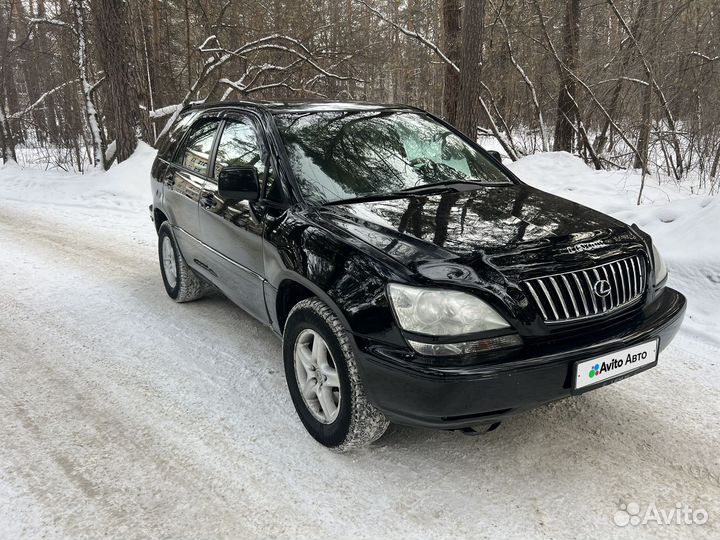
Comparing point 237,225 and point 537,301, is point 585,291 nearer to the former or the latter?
point 537,301

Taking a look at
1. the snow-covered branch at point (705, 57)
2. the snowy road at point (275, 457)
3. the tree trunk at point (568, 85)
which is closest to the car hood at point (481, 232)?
the snowy road at point (275, 457)

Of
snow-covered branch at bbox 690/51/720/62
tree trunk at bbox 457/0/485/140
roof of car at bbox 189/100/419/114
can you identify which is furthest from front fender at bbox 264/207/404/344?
snow-covered branch at bbox 690/51/720/62

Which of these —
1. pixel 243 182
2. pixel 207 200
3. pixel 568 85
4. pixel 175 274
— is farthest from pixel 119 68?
pixel 243 182

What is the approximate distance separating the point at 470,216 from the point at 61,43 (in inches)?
613

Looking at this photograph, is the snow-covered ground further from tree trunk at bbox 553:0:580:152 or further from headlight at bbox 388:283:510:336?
tree trunk at bbox 553:0:580:152

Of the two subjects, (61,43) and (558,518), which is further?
(61,43)

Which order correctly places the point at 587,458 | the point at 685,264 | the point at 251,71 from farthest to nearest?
1. the point at 251,71
2. the point at 685,264
3. the point at 587,458

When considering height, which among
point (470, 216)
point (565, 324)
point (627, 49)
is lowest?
point (565, 324)

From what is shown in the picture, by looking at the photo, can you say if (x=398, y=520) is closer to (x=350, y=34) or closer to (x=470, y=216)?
(x=470, y=216)

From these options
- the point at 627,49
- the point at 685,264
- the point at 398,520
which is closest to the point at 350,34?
the point at 627,49

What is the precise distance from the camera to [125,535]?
231cm

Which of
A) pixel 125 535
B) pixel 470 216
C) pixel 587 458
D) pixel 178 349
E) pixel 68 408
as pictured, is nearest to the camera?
pixel 125 535

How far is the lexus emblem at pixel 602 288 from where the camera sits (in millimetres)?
2514

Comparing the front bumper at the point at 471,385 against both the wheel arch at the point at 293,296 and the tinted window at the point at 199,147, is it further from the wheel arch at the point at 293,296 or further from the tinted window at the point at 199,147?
the tinted window at the point at 199,147
